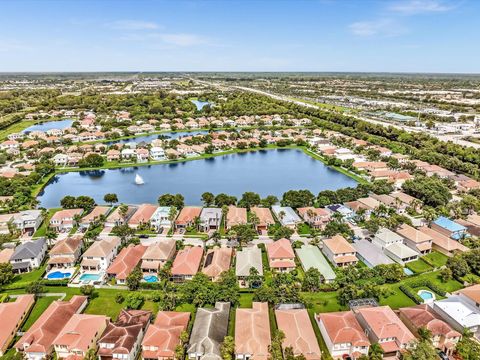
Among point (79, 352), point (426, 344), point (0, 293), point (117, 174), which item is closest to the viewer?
point (426, 344)

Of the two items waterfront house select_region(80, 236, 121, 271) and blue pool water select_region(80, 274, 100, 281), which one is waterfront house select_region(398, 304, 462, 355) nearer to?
blue pool water select_region(80, 274, 100, 281)

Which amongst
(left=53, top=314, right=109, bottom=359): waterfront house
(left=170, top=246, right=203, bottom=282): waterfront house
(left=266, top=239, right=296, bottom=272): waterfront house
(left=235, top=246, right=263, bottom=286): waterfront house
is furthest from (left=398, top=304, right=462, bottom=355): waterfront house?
(left=53, top=314, right=109, bottom=359): waterfront house

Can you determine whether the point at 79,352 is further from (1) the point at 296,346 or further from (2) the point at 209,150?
(2) the point at 209,150

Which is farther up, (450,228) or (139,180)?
(450,228)

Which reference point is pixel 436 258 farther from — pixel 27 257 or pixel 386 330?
pixel 27 257

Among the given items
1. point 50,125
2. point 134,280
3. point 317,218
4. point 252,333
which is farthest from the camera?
point 50,125

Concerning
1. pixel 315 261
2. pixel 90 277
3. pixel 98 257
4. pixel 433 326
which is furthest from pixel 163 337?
pixel 433 326

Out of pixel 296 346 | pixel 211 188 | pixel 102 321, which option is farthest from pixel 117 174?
pixel 296 346
